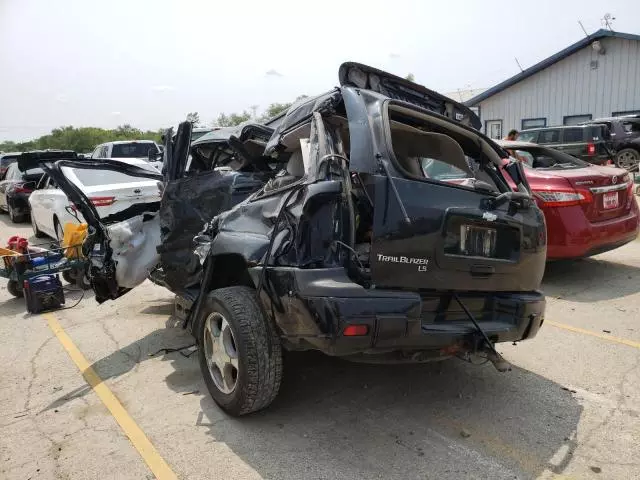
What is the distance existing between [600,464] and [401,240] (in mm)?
1630

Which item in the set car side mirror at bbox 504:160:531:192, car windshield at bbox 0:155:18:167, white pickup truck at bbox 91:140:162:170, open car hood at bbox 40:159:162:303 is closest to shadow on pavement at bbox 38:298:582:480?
open car hood at bbox 40:159:162:303

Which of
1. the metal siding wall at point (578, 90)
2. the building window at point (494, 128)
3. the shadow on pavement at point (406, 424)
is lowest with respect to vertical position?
the shadow on pavement at point (406, 424)

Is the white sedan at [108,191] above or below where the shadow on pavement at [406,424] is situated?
above

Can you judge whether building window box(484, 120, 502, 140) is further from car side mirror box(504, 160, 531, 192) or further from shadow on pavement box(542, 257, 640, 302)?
car side mirror box(504, 160, 531, 192)

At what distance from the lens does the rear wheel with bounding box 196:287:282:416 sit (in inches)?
124

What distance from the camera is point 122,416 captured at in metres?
3.65

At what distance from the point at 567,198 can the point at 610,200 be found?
2.16ft

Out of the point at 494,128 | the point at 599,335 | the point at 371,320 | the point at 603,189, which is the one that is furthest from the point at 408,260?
the point at 494,128

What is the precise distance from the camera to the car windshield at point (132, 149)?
15.9m

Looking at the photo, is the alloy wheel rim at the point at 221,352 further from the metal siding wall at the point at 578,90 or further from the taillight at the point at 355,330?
the metal siding wall at the point at 578,90

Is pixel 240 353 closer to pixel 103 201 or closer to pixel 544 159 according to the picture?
pixel 103 201

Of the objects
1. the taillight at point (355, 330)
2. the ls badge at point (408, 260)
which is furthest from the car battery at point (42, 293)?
the ls badge at point (408, 260)

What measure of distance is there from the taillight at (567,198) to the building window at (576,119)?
60.8ft

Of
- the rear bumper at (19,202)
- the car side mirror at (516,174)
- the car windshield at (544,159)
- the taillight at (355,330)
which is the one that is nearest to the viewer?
the taillight at (355,330)
